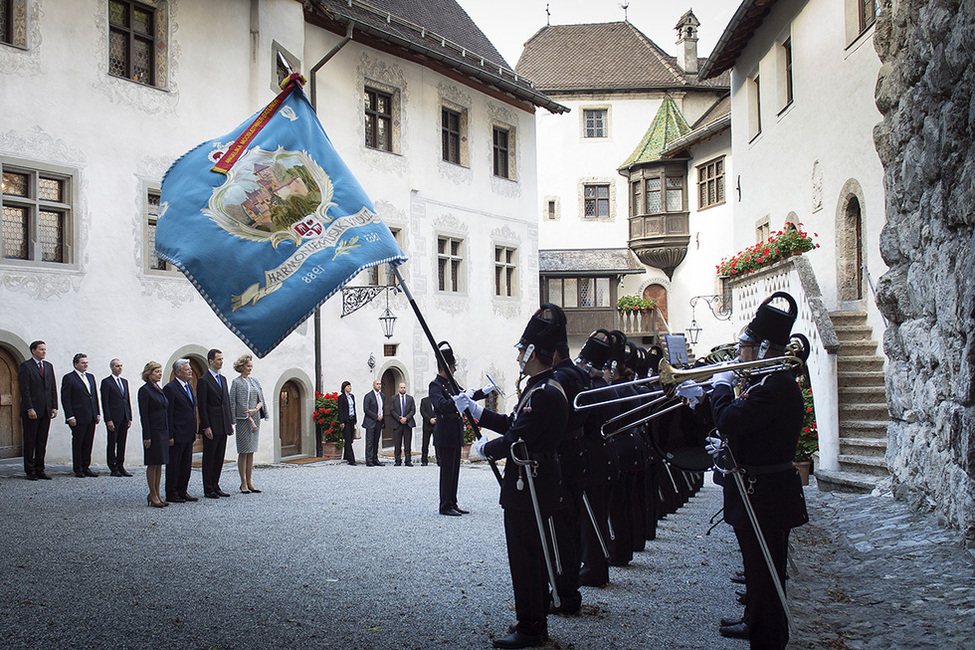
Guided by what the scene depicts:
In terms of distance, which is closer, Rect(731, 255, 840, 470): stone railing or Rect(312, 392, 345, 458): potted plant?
Rect(731, 255, 840, 470): stone railing

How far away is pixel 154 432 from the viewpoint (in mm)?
10203

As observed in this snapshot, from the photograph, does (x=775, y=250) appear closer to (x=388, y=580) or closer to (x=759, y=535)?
(x=388, y=580)

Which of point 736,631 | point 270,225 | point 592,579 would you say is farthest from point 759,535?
point 270,225

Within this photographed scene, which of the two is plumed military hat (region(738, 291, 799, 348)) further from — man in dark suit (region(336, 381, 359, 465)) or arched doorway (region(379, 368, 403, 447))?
arched doorway (region(379, 368, 403, 447))

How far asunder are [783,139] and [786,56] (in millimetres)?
1877

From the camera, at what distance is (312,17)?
20.2 metres

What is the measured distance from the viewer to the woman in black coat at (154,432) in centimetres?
1016

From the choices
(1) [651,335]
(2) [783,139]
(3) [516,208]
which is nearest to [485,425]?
(2) [783,139]

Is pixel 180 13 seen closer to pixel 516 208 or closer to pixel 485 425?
pixel 516 208

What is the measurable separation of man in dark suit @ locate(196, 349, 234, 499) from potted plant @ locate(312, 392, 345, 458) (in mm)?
7776

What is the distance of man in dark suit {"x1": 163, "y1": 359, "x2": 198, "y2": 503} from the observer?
10.5 metres

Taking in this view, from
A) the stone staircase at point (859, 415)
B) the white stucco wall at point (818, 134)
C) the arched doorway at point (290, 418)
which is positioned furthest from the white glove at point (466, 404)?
the arched doorway at point (290, 418)

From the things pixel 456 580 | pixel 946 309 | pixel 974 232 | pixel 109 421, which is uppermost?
pixel 974 232

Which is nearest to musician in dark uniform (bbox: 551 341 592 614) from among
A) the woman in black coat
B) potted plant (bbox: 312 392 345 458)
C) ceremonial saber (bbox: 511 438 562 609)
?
ceremonial saber (bbox: 511 438 562 609)
